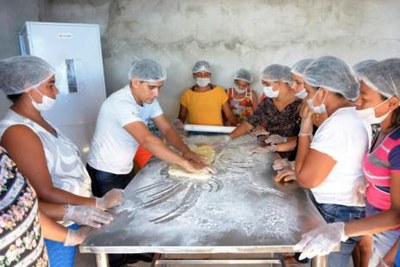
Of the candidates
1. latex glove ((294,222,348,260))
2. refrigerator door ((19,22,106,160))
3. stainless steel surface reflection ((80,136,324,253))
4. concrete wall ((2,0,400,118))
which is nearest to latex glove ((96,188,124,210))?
stainless steel surface reflection ((80,136,324,253))

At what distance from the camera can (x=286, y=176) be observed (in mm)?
1510

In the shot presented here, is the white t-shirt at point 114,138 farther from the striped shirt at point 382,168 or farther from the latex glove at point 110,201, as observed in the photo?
the striped shirt at point 382,168

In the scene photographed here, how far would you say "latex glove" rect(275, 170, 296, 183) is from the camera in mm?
1500

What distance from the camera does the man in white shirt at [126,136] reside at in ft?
5.38

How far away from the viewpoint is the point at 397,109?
112 centimetres

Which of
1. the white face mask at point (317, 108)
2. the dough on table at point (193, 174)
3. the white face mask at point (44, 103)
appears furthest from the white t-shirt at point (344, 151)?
the white face mask at point (44, 103)

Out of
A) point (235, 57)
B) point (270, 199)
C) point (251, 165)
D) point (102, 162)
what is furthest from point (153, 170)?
point (235, 57)

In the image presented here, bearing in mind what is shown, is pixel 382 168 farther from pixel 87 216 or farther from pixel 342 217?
pixel 87 216

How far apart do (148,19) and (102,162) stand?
2.18 metres

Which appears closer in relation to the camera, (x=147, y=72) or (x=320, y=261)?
(x=320, y=261)

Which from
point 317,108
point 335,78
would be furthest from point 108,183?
point 335,78

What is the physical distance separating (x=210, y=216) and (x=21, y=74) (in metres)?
0.96

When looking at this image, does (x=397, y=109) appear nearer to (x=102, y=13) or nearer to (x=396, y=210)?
(x=396, y=210)

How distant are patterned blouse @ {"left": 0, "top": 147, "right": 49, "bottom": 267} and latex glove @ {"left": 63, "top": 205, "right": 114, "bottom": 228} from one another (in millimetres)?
253
